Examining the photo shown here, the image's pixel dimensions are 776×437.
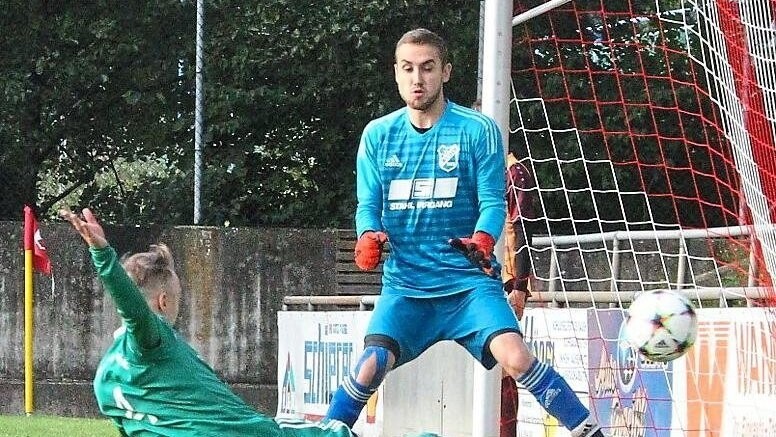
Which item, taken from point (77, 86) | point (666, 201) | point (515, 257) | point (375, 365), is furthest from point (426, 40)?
point (77, 86)

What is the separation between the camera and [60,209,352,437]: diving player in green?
476 centimetres

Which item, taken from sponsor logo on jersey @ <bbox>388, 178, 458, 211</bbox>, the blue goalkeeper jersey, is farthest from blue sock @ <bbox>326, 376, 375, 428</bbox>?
sponsor logo on jersey @ <bbox>388, 178, 458, 211</bbox>

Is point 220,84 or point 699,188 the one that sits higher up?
point 220,84

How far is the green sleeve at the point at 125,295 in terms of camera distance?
4723 millimetres

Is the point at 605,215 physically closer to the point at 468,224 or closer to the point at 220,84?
the point at 220,84

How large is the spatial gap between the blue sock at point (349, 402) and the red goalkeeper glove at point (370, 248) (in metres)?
0.49

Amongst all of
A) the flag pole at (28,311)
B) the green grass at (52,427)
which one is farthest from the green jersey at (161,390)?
the flag pole at (28,311)

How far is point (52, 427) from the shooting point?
1045cm

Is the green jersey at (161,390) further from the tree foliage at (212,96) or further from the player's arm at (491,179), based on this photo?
the tree foliage at (212,96)

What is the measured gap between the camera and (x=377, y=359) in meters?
6.18

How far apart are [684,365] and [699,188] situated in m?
4.26

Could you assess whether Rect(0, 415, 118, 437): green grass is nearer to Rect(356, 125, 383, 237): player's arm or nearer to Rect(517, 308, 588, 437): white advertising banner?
Rect(517, 308, 588, 437): white advertising banner

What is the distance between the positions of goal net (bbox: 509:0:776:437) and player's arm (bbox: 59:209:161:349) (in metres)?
3.45

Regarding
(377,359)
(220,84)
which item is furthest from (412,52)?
(220,84)
